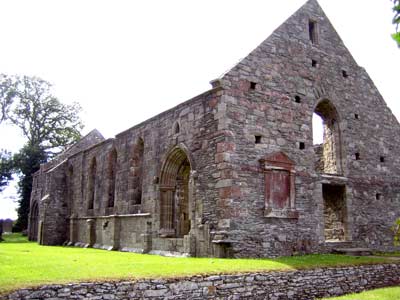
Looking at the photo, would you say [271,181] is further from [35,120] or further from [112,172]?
[35,120]

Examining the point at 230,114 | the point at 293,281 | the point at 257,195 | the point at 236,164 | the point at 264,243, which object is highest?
the point at 230,114

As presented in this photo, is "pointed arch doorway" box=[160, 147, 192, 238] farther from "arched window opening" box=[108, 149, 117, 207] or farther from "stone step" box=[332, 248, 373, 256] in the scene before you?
"arched window opening" box=[108, 149, 117, 207]

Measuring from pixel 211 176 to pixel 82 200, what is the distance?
1318 cm

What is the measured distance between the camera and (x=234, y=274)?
28.7 ft

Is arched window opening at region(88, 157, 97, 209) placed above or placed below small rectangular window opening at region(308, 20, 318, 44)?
below

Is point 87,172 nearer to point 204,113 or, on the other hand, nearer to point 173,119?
point 173,119

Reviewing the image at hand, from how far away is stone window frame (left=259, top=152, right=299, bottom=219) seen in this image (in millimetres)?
12719

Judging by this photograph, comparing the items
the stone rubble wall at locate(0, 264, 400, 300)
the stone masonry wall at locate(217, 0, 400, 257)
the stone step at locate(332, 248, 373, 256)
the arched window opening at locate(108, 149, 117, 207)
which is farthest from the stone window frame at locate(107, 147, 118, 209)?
the stone rubble wall at locate(0, 264, 400, 300)

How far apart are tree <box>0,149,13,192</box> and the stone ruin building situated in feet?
69.4

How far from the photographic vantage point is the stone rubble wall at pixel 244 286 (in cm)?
708

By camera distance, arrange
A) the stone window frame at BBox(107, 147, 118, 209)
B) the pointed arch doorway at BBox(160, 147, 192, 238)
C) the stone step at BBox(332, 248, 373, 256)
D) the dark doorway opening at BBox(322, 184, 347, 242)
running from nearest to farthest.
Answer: the stone step at BBox(332, 248, 373, 256)
the pointed arch doorway at BBox(160, 147, 192, 238)
the dark doorway opening at BBox(322, 184, 347, 242)
the stone window frame at BBox(107, 147, 118, 209)

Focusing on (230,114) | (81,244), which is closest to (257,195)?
(230,114)

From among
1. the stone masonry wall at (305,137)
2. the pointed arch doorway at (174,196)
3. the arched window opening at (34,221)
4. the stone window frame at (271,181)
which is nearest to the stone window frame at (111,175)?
the pointed arch doorway at (174,196)

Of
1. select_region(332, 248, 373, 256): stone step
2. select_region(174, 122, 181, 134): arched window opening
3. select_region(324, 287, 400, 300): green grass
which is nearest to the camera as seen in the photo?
select_region(324, 287, 400, 300): green grass
